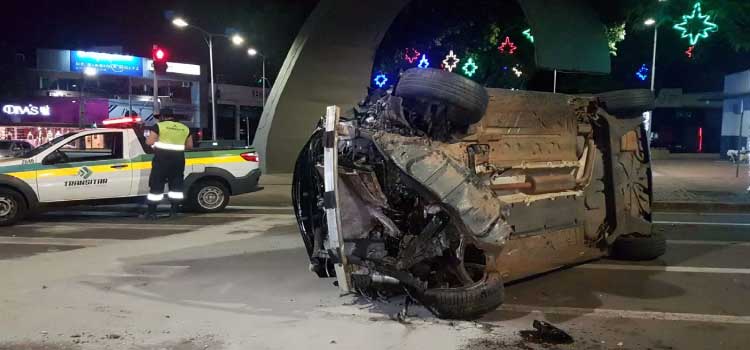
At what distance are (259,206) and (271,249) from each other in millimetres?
4731

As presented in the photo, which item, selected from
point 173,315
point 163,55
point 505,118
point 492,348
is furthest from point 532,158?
point 163,55

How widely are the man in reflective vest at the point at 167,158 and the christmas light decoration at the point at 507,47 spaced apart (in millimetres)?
19474

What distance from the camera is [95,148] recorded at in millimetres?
10312

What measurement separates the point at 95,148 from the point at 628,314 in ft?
29.2

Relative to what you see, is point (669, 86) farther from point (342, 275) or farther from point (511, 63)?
point (342, 275)

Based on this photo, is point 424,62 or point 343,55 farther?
point 424,62

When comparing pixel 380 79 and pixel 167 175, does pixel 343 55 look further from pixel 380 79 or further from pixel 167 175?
pixel 167 175

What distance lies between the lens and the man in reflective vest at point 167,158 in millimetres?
9938

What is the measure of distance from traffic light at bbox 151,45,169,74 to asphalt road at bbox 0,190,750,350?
932 centimetres

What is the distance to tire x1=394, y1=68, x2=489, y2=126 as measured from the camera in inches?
184

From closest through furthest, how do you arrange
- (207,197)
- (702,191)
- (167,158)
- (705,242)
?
(705,242), (167,158), (207,197), (702,191)

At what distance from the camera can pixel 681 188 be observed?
1462 centimetres

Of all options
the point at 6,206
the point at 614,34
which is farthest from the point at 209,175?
the point at 614,34

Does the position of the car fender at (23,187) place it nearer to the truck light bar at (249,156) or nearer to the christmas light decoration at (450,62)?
the truck light bar at (249,156)
